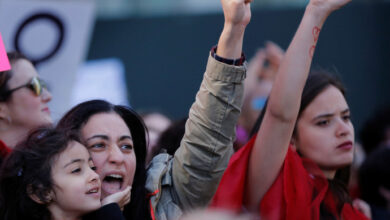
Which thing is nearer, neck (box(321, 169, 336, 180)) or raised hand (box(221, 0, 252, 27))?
raised hand (box(221, 0, 252, 27))

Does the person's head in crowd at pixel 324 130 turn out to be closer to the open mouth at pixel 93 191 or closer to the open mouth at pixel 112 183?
the open mouth at pixel 112 183

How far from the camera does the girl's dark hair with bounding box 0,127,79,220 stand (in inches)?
85.9

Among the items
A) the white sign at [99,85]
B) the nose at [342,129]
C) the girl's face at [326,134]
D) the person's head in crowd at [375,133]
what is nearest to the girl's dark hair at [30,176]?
the girl's face at [326,134]

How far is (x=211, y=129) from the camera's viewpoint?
223 centimetres

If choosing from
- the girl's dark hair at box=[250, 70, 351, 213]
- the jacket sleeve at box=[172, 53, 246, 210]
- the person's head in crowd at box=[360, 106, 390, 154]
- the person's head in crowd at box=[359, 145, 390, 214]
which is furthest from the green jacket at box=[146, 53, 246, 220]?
the person's head in crowd at box=[360, 106, 390, 154]

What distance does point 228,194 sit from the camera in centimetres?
266

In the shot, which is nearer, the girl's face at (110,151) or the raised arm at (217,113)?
the raised arm at (217,113)

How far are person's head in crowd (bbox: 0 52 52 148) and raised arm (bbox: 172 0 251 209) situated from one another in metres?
1.01

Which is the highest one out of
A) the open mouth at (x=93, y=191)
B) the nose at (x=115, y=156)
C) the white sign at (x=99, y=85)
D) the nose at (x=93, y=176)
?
the nose at (x=115, y=156)

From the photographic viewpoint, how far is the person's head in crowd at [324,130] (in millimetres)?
2896

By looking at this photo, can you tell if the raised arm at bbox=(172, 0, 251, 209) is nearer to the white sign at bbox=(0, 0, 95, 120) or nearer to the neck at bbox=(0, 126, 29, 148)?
the neck at bbox=(0, 126, 29, 148)

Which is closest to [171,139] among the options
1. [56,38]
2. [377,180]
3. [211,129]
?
[211,129]

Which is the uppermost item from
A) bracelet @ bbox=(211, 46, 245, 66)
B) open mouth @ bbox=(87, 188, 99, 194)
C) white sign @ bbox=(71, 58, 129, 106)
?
bracelet @ bbox=(211, 46, 245, 66)

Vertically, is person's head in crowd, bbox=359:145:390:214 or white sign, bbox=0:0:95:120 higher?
white sign, bbox=0:0:95:120
